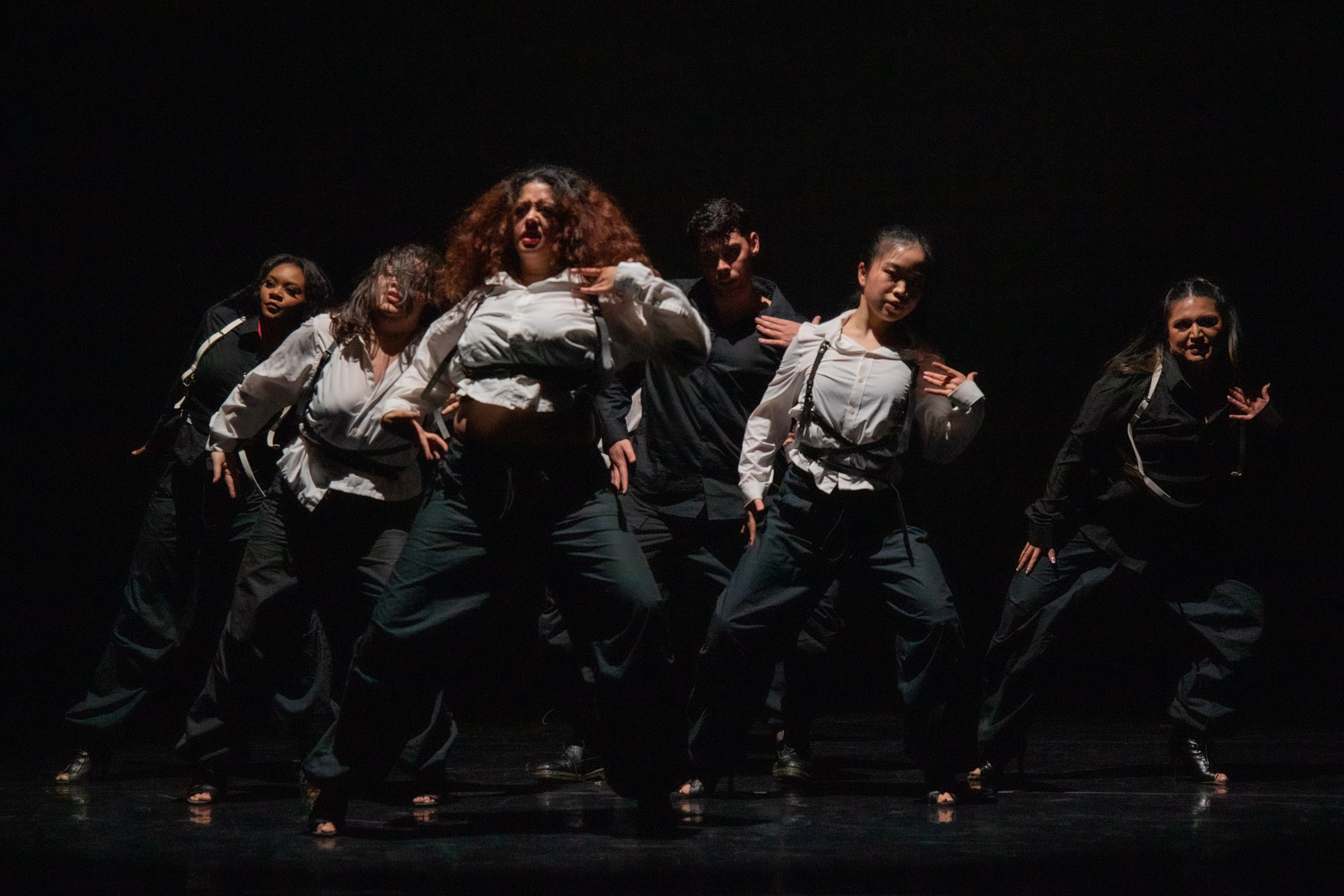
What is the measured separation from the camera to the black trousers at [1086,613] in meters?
3.90

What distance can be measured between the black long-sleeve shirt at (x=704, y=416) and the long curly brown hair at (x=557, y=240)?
2.83ft

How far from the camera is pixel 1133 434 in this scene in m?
3.98

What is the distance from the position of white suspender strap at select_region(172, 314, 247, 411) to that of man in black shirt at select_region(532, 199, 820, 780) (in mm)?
1114

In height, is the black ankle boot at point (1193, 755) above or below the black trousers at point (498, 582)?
below

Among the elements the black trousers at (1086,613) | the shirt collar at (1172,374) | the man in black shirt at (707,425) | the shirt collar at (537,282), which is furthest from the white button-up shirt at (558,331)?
the shirt collar at (1172,374)

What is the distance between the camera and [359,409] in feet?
11.6

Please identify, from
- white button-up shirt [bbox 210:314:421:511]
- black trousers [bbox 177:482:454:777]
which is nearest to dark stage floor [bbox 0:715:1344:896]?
black trousers [bbox 177:482:454:777]

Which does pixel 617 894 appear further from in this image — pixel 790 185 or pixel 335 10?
pixel 335 10

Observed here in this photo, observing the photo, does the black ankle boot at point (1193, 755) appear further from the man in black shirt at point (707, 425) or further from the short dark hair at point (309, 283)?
the short dark hair at point (309, 283)

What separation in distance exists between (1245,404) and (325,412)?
2.37 metres

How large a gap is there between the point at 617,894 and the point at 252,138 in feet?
12.9

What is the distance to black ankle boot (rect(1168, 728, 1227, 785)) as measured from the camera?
3852 millimetres

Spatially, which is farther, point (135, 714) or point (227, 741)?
point (135, 714)

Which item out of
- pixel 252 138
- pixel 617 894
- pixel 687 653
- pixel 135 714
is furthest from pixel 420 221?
pixel 617 894
